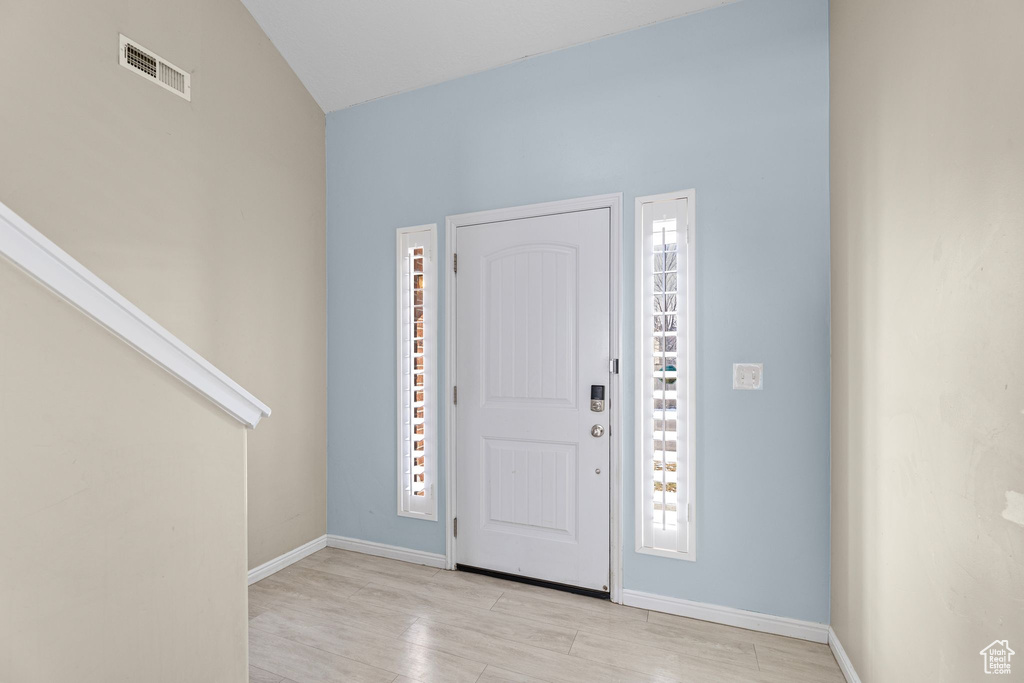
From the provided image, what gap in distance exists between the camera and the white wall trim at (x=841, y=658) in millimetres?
1910

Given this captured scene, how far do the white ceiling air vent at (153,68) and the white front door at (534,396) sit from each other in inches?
62.9

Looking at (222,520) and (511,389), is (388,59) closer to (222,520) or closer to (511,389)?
(511,389)

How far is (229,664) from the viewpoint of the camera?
144cm

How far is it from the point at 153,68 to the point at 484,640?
3158 millimetres

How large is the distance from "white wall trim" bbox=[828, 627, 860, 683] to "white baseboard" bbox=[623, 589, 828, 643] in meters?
0.04

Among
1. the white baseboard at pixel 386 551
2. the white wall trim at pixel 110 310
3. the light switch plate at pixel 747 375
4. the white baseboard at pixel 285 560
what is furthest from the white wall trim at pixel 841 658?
the white baseboard at pixel 285 560

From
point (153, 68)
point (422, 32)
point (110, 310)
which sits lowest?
point (110, 310)

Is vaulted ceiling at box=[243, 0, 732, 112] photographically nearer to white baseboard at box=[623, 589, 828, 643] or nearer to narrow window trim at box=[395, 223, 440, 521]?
narrow window trim at box=[395, 223, 440, 521]

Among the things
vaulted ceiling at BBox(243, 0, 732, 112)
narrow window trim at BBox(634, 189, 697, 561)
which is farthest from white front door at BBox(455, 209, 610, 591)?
vaulted ceiling at BBox(243, 0, 732, 112)

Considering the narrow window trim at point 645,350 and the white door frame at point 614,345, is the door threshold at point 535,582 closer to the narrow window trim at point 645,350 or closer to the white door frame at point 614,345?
the white door frame at point 614,345

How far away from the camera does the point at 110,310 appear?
1.15 m

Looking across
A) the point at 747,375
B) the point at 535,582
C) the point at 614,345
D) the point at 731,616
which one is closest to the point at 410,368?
the point at 614,345

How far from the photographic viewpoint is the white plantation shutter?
10.2ft

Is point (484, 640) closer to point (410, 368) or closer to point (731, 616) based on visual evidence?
point (731, 616)
